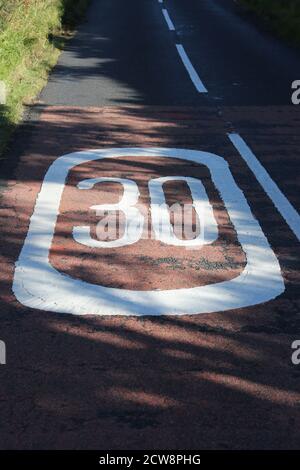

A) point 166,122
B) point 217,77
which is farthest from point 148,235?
point 217,77

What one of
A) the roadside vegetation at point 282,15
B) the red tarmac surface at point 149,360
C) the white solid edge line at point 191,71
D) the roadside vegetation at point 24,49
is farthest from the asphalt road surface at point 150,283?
the roadside vegetation at point 282,15

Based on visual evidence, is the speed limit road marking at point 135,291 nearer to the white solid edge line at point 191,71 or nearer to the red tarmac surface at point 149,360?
the red tarmac surface at point 149,360

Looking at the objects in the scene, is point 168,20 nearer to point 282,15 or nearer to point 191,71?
point 282,15

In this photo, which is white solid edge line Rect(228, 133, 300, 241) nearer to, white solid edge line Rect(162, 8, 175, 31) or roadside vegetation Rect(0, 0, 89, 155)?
roadside vegetation Rect(0, 0, 89, 155)

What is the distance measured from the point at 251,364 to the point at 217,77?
1306 cm

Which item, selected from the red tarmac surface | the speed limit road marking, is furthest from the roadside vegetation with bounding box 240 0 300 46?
the red tarmac surface

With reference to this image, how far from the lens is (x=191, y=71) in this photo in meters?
18.1

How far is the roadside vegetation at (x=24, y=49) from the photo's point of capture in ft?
42.5

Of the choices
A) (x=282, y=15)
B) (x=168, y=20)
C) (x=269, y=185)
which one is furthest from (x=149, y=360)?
(x=168, y=20)

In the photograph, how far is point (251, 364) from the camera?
508 centimetres

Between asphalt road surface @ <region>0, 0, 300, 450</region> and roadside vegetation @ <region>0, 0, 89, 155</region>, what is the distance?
41cm

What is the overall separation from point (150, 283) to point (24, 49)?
11743 millimetres

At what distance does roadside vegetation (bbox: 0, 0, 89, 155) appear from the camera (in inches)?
510

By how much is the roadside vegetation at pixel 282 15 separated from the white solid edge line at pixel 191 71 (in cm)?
322
